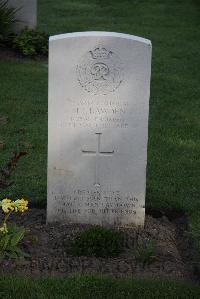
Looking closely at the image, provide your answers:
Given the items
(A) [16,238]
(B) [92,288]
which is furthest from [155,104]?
(B) [92,288]

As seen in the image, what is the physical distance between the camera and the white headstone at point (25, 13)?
11.6m

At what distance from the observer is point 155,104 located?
357 inches

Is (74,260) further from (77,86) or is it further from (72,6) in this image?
(72,6)

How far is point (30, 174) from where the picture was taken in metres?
6.56

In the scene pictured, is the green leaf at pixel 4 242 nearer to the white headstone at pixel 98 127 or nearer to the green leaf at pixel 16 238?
the green leaf at pixel 16 238

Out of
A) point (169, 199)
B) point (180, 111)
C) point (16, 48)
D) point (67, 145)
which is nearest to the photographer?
point (67, 145)

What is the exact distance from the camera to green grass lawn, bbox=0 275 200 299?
14.6 ft

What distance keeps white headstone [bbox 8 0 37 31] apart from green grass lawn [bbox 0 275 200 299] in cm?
764

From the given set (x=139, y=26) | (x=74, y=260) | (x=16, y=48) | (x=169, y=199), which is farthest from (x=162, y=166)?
(x=139, y=26)

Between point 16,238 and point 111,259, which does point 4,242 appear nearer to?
point 16,238

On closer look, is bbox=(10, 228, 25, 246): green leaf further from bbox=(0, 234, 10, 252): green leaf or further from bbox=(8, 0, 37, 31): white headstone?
bbox=(8, 0, 37, 31): white headstone

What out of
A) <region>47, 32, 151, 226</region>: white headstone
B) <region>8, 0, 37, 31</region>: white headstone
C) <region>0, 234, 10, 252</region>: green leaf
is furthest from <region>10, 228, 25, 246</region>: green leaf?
<region>8, 0, 37, 31</region>: white headstone

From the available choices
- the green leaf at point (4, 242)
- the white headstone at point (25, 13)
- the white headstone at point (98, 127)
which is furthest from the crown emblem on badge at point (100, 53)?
the white headstone at point (25, 13)

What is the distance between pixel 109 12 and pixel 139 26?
1.87m
